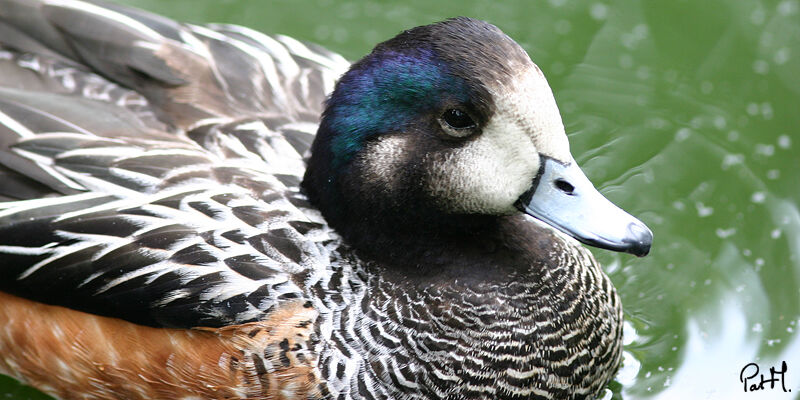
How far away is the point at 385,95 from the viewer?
4.07 m

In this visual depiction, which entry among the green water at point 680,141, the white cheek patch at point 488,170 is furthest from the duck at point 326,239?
the green water at point 680,141

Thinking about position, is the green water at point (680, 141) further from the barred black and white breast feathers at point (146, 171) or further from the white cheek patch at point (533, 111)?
the white cheek patch at point (533, 111)

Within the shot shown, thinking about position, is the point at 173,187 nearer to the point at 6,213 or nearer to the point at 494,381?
the point at 6,213

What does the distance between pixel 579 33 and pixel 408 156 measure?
3.28m

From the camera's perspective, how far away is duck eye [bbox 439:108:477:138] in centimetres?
402

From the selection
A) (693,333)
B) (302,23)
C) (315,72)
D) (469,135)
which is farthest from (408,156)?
(302,23)

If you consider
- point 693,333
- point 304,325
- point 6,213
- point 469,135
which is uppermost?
point 469,135

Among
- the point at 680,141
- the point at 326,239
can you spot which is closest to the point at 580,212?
the point at 326,239

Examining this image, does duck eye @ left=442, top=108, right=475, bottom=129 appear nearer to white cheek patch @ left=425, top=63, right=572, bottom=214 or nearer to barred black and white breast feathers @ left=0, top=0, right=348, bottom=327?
white cheek patch @ left=425, top=63, right=572, bottom=214

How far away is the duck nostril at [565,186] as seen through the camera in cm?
404

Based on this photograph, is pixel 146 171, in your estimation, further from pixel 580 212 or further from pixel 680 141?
pixel 680 141

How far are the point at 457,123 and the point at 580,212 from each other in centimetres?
55

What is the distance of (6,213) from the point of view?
4.50m

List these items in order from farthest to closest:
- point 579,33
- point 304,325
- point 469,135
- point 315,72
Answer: point 579,33 → point 315,72 → point 304,325 → point 469,135
